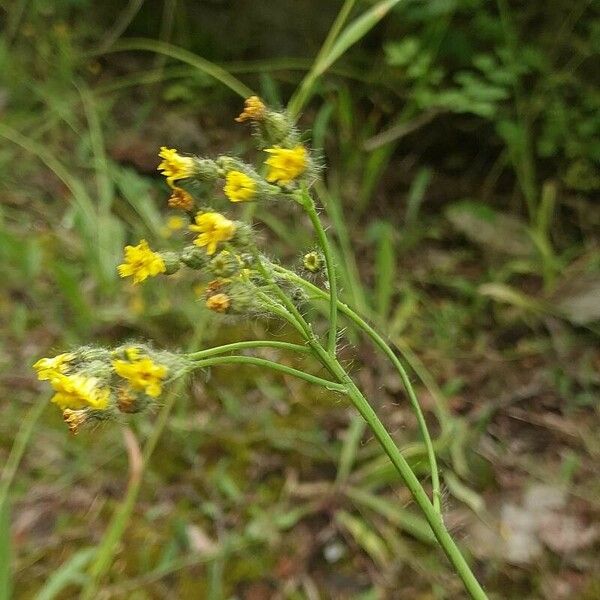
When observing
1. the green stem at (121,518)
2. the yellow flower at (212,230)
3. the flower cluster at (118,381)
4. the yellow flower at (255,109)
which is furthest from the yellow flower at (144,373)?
the green stem at (121,518)

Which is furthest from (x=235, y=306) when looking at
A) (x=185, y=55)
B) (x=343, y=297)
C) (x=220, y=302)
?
(x=185, y=55)

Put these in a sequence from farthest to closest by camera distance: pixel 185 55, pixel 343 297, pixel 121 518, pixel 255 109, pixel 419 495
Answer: pixel 185 55, pixel 343 297, pixel 121 518, pixel 255 109, pixel 419 495

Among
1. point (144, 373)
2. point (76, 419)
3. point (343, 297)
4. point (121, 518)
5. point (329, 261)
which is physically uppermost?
point (329, 261)

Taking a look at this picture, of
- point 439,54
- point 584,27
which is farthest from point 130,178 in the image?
point 584,27

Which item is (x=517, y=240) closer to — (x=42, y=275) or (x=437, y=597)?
(x=437, y=597)

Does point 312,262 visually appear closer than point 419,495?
No

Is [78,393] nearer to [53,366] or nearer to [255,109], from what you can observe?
[53,366]

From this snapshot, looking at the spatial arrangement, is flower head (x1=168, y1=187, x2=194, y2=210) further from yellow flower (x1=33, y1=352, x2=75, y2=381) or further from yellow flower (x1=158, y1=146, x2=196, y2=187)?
yellow flower (x1=33, y1=352, x2=75, y2=381)

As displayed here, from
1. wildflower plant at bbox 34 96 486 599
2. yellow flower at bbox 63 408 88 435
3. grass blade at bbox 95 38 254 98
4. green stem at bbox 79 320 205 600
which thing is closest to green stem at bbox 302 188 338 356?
wildflower plant at bbox 34 96 486 599
